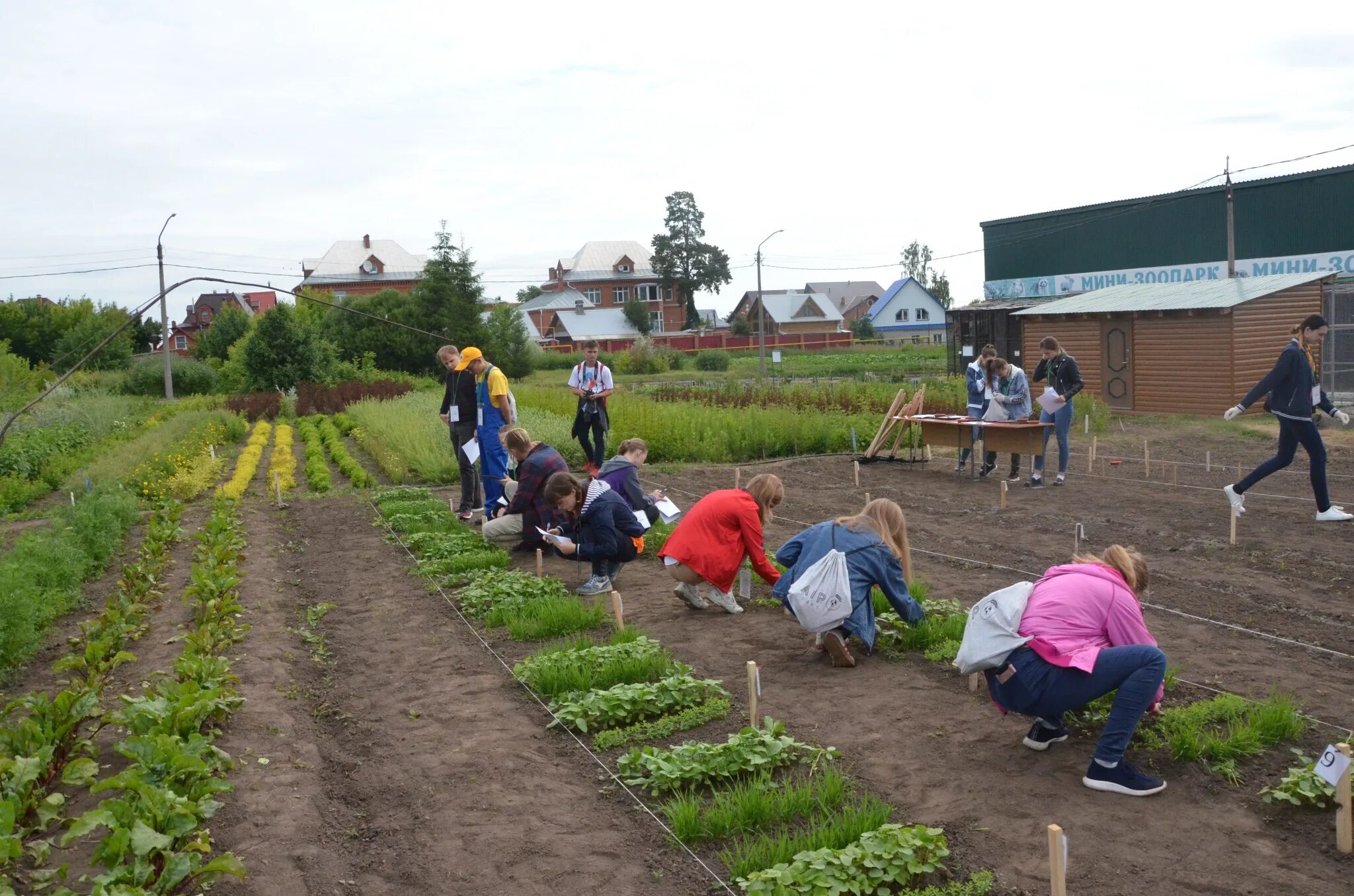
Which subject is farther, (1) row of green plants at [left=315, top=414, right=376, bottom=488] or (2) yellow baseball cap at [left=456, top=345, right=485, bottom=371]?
(1) row of green plants at [left=315, top=414, right=376, bottom=488]

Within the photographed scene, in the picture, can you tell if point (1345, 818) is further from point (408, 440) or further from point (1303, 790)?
point (408, 440)

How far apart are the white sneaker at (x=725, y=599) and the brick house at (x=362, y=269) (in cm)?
7710

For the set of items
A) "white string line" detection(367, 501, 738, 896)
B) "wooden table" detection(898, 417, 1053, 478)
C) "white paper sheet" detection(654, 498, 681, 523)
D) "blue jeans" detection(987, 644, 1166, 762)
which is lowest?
"white string line" detection(367, 501, 738, 896)

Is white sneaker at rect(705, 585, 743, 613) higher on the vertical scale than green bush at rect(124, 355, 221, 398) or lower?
lower

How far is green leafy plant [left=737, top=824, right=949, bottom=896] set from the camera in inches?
154

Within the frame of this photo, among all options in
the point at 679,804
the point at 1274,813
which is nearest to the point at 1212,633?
the point at 1274,813

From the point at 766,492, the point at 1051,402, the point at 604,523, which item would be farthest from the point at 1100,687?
the point at 1051,402

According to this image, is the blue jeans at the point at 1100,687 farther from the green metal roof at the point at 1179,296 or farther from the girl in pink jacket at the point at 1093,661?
the green metal roof at the point at 1179,296

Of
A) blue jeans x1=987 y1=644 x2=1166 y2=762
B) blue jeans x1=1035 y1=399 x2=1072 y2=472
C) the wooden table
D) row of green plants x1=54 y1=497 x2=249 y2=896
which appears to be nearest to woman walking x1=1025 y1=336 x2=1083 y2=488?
blue jeans x1=1035 y1=399 x2=1072 y2=472

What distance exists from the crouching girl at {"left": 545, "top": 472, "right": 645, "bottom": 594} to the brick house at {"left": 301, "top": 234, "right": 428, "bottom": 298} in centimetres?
7613

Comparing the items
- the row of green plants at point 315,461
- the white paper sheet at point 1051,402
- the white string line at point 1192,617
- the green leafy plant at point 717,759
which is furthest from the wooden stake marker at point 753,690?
the row of green plants at point 315,461

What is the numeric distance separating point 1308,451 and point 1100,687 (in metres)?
6.81

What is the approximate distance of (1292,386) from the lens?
10.3 metres

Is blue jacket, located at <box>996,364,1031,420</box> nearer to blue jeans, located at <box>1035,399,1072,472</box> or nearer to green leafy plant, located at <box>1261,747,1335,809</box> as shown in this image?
blue jeans, located at <box>1035,399,1072,472</box>
